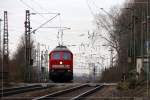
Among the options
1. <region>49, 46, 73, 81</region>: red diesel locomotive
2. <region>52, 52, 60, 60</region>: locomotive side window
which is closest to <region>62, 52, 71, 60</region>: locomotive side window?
<region>49, 46, 73, 81</region>: red diesel locomotive

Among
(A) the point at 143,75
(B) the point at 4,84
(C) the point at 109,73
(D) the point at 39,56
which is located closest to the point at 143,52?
(A) the point at 143,75

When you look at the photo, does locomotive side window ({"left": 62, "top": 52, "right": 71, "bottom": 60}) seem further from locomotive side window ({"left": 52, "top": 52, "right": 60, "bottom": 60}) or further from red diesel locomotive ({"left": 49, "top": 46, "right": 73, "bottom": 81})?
locomotive side window ({"left": 52, "top": 52, "right": 60, "bottom": 60})

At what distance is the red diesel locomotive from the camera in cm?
4775

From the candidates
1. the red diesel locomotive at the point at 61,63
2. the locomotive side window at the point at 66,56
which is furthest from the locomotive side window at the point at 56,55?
the locomotive side window at the point at 66,56

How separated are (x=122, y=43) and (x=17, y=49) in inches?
1212

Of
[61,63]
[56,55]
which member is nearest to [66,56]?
[61,63]

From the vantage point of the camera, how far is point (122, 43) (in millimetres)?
77125

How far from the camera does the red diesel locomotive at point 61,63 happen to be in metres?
47.8

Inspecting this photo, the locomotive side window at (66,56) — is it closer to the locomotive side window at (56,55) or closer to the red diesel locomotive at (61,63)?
the red diesel locomotive at (61,63)

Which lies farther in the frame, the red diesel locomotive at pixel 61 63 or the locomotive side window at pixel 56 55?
the locomotive side window at pixel 56 55

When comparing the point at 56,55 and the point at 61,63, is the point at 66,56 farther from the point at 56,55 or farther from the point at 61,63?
the point at 56,55

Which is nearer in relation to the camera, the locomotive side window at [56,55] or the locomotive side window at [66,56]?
the locomotive side window at [66,56]

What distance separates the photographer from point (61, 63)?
157 feet

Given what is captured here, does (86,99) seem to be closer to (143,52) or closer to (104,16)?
(143,52)
